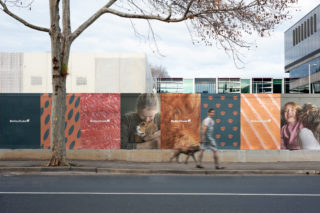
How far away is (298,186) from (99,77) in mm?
34763

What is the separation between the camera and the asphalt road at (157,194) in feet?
20.9

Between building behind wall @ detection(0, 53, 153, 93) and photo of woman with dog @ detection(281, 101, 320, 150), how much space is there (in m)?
27.6

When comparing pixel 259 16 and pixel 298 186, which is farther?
pixel 259 16

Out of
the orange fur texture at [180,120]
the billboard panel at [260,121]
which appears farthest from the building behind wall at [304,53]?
the orange fur texture at [180,120]

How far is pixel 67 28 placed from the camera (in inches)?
472

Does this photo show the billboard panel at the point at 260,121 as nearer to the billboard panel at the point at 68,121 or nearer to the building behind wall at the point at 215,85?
the billboard panel at the point at 68,121

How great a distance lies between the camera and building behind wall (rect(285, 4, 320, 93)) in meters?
70.8

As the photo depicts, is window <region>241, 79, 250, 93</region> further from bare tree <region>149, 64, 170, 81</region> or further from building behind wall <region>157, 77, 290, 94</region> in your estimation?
bare tree <region>149, 64, 170, 81</region>

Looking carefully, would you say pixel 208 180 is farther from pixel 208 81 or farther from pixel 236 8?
pixel 208 81

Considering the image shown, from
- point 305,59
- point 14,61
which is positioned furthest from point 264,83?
point 14,61

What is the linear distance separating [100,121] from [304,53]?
7085 cm

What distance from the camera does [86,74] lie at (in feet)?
136

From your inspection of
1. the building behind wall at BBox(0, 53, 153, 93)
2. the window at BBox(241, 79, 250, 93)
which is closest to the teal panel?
the building behind wall at BBox(0, 53, 153, 93)

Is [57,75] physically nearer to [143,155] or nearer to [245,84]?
[143,155]
